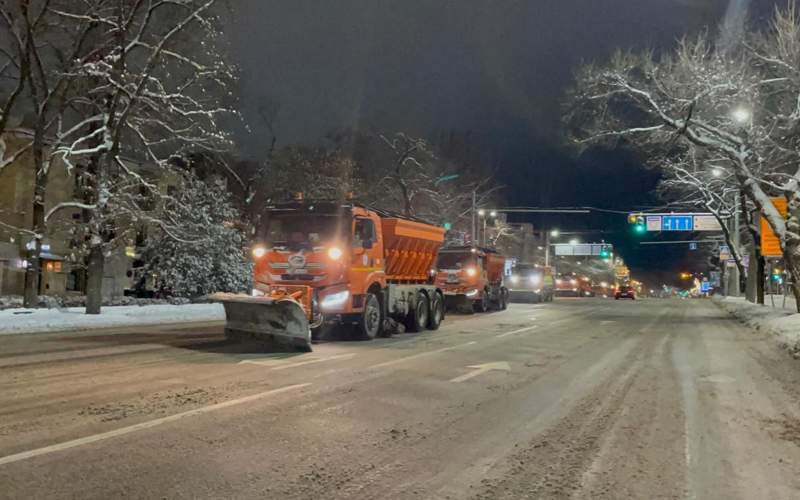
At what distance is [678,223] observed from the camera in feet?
167

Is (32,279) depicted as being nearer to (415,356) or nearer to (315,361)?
(315,361)

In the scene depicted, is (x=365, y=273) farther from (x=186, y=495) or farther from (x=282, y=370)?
(x=186, y=495)

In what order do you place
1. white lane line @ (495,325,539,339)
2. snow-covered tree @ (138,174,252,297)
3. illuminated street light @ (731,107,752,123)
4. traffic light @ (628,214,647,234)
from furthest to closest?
traffic light @ (628,214,647,234) → snow-covered tree @ (138,174,252,297) → illuminated street light @ (731,107,752,123) → white lane line @ (495,325,539,339)

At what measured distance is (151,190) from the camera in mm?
24500

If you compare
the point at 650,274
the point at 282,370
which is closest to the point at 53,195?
the point at 282,370

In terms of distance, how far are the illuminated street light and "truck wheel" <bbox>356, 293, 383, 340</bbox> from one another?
45.0 feet

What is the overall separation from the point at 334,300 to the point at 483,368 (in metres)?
4.26

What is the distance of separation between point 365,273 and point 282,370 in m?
5.05

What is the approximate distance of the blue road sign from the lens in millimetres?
50906

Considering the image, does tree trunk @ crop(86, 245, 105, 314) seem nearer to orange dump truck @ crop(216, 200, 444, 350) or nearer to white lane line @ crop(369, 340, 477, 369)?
→ orange dump truck @ crop(216, 200, 444, 350)

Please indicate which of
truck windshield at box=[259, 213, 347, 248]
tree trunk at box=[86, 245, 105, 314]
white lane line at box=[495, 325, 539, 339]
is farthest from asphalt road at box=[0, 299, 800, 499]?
tree trunk at box=[86, 245, 105, 314]

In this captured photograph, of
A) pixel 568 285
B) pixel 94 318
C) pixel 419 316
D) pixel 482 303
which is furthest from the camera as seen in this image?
pixel 568 285

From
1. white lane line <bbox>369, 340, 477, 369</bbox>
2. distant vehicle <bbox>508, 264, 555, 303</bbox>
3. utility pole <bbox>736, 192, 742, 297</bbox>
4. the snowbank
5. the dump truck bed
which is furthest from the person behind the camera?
utility pole <bbox>736, 192, 742, 297</bbox>

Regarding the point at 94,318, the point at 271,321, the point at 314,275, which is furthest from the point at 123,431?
the point at 94,318
